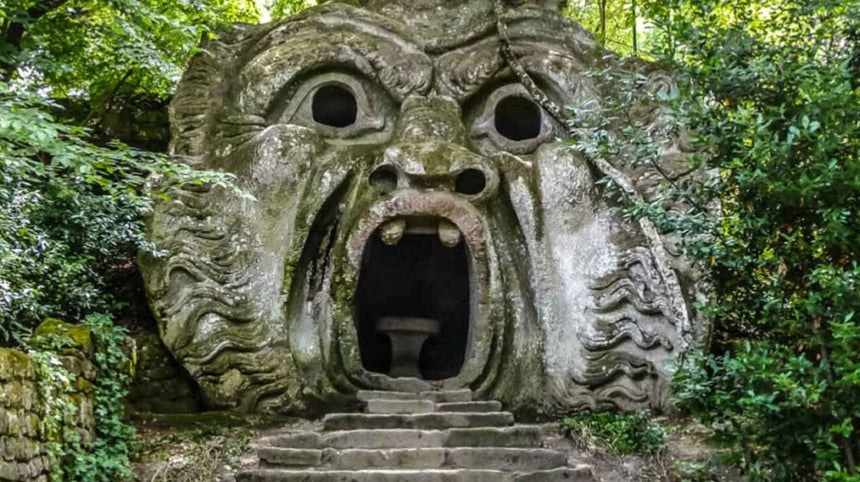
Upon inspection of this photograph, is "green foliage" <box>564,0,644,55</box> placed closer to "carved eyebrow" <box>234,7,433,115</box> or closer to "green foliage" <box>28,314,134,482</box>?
"carved eyebrow" <box>234,7,433,115</box>

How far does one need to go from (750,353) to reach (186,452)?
4227 millimetres

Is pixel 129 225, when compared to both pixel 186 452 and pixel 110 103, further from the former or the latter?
pixel 110 103

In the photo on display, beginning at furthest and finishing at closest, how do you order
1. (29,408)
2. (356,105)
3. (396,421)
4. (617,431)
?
1. (356,105)
2. (617,431)
3. (396,421)
4. (29,408)

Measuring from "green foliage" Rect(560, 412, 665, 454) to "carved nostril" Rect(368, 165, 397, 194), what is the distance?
269 centimetres

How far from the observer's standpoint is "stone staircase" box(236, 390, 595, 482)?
5.98 metres

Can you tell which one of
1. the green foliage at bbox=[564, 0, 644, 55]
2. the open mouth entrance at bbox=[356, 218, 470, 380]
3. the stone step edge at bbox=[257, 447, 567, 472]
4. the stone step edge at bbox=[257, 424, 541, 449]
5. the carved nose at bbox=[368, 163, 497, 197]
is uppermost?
the green foliage at bbox=[564, 0, 644, 55]

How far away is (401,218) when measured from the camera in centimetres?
771

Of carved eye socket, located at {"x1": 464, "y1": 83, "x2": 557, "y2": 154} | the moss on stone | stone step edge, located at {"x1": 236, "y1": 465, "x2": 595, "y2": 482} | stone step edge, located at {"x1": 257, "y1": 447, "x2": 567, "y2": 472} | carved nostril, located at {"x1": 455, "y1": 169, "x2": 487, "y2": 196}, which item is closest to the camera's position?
the moss on stone

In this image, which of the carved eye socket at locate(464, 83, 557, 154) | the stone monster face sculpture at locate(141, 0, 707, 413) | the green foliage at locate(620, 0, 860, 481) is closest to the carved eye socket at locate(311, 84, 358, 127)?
the stone monster face sculpture at locate(141, 0, 707, 413)

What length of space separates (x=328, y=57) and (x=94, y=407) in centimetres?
403

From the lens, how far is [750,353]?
15.5 feet

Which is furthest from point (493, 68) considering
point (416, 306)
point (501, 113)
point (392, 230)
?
point (416, 306)

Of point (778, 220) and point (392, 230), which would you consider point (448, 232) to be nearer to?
point (392, 230)

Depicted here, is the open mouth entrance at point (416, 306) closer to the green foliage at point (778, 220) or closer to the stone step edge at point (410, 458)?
the stone step edge at point (410, 458)
